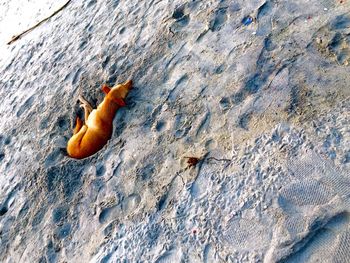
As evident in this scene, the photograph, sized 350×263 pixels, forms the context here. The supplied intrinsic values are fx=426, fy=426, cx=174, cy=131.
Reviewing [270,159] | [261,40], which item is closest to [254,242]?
[270,159]

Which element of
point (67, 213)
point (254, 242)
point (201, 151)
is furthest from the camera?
point (67, 213)

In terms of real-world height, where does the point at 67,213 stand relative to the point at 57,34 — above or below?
below

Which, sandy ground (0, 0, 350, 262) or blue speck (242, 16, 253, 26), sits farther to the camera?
blue speck (242, 16, 253, 26)

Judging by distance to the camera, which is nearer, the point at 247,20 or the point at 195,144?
the point at 195,144

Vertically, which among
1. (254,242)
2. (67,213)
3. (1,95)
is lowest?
(254,242)

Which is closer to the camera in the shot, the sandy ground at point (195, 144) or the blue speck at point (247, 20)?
the sandy ground at point (195, 144)

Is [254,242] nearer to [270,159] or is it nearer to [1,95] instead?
[270,159]

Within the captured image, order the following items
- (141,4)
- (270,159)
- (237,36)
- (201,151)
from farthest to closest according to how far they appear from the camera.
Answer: (141,4) < (237,36) < (201,151) < (270,159)

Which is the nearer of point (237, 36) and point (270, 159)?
point (270, 159)
